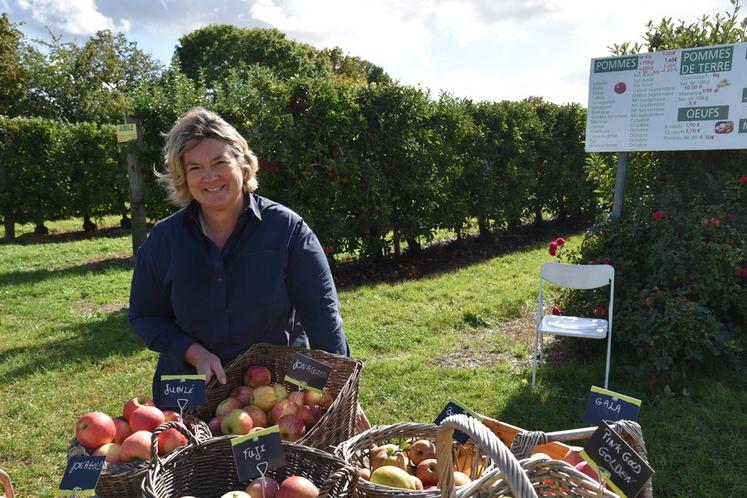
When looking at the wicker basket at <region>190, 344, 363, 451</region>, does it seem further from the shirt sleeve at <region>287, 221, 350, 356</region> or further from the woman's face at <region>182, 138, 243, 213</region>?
the woman's face at <region>182, 138, 243, 213</region>

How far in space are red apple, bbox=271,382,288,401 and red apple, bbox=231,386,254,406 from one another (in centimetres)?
9

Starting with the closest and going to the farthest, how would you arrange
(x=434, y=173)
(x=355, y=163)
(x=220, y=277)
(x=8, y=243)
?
(x=220, y=277) → (x=355, y=163) → (x=434, y=173) → (x=8, y=243)

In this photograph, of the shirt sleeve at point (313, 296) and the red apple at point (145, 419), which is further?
the shirt sleeve at point (313, 296)

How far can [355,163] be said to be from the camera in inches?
308

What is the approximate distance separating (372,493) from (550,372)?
→ 3396 millimetres

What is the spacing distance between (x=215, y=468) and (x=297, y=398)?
419 mm

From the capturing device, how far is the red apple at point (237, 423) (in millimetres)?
1963

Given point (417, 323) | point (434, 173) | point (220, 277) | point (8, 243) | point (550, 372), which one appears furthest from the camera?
point (8, 243)

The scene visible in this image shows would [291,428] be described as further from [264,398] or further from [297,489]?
[297,489]

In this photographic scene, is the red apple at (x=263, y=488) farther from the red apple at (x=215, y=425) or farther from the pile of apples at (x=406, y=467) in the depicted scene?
the red apple at (x=215, y=425)

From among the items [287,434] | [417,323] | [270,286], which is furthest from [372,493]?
[417,323]

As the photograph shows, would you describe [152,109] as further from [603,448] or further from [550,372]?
[603,448]

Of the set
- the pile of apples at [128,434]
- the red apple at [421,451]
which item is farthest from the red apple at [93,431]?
the red apple at [421,451]

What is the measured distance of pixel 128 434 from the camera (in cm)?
191
